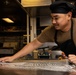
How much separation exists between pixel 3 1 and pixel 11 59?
2.06m

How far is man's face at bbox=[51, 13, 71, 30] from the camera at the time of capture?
1339 mm

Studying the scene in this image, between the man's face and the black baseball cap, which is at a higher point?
the black baseball cap

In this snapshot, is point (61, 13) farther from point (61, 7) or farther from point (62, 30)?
point (62, 30)

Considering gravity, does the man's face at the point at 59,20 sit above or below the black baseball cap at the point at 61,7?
below

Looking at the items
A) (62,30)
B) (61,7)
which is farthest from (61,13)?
(62,30)

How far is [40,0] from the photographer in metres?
2.21

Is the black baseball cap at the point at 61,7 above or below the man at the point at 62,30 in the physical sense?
above

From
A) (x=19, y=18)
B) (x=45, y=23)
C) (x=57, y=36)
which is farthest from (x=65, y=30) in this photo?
(x=19, y=18)

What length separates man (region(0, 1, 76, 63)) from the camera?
1.36 metres

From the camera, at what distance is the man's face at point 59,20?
1.34 meters

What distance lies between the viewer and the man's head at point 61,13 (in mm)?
1345

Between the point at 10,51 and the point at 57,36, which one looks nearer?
the point at 57,36

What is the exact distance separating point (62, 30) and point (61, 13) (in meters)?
0.14

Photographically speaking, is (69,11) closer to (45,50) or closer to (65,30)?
(65,30)
